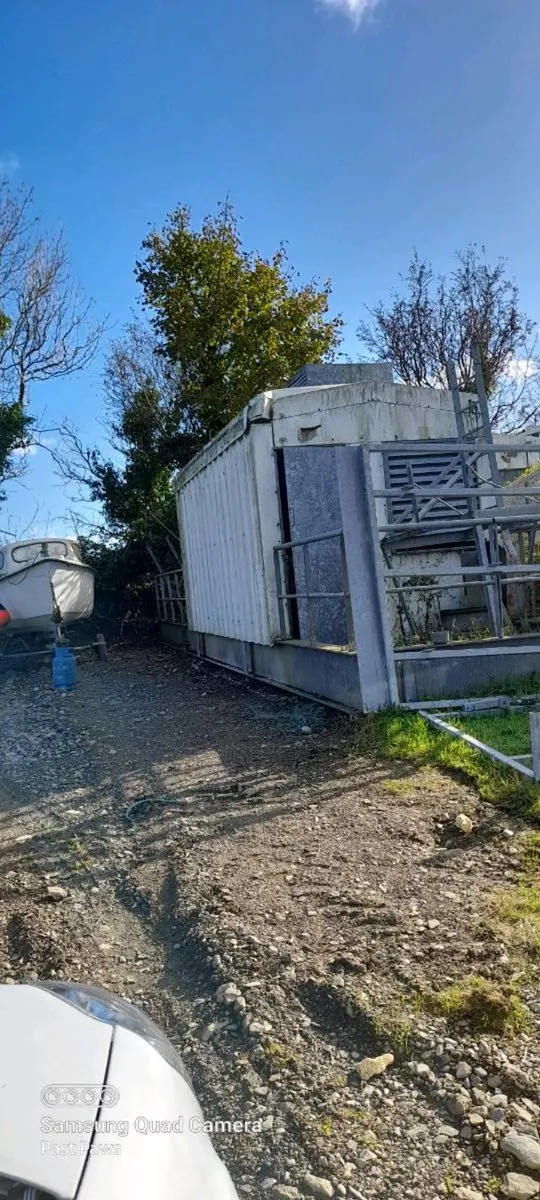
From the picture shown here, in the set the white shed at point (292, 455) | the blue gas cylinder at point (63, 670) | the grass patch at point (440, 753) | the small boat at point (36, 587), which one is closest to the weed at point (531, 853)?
the grass patch at point (440, 753)

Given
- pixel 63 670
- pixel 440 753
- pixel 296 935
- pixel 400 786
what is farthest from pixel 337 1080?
pixel 63 670

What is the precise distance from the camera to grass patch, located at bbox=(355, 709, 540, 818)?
14.2 ft

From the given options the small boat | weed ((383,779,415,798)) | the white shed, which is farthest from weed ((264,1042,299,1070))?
the small boat

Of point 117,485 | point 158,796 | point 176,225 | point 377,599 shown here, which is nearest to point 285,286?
point 176,225

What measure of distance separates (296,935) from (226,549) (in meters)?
7.13

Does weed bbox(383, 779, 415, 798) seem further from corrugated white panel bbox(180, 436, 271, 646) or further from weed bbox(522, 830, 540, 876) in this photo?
corrugated white panel bbox(180, 436, 271, 646)

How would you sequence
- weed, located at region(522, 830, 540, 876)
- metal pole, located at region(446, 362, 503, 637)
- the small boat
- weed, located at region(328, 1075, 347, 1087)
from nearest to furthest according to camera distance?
weed, located at region(328, 1075, 347, 1087) < weed, located at region(522, 830, 540, 876) < metal pole, located at region(446, 362, 503, 637) < the small boat

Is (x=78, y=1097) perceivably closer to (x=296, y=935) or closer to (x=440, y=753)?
(x=296, y=935)

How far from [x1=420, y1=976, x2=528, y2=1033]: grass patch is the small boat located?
10849 mm

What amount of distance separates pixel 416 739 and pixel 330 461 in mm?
3878

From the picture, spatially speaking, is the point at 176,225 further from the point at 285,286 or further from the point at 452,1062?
the point at 452,1062

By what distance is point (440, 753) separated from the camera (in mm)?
5266

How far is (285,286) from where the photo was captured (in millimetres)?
19391

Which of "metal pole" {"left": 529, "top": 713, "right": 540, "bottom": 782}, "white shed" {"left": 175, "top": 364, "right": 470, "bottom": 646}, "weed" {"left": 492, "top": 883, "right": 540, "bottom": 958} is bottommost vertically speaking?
"weed" {"left": 492, "top": 883, "right": 540, "bottom": 958}
